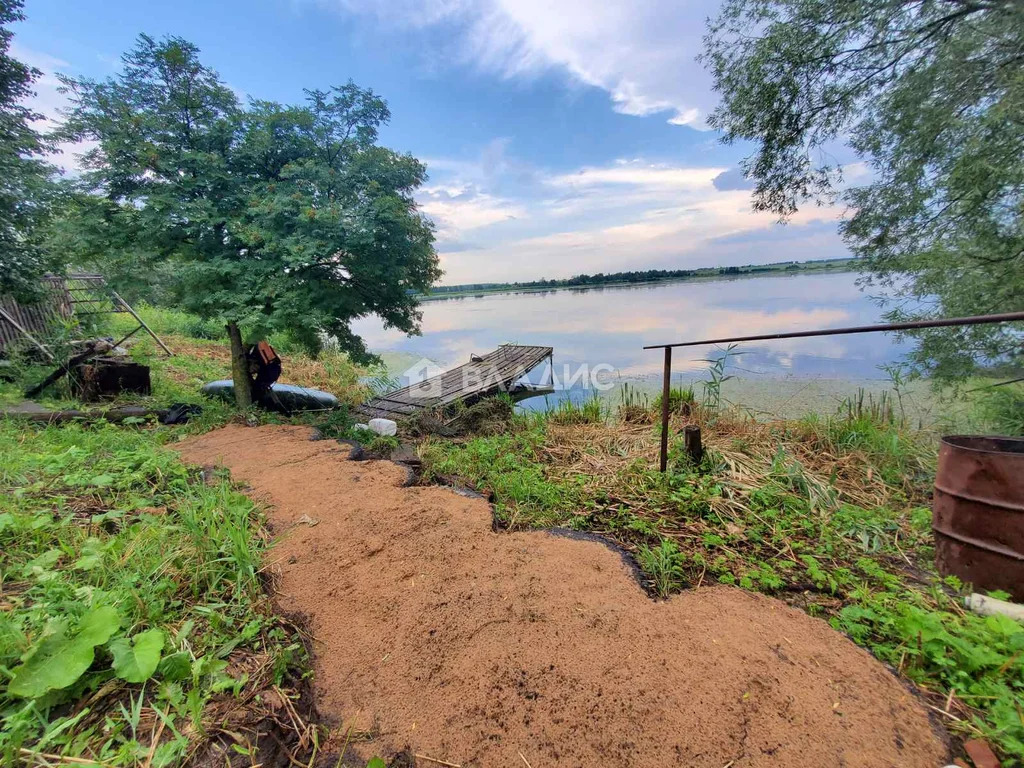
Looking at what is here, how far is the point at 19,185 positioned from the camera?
16.5 ft

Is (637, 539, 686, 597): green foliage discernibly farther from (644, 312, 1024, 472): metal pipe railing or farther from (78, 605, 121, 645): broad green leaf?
→ (78, 605, 121, 645): broad green leaf

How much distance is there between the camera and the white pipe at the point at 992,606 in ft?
6.11

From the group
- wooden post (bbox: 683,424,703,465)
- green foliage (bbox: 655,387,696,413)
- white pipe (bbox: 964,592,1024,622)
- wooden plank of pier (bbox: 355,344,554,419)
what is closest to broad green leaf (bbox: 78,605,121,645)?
white pipe (bbox: 964,592,1024,622)

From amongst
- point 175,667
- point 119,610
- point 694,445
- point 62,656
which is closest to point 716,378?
point 694,445

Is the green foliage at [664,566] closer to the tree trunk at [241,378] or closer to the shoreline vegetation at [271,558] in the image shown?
the shoreline vegetation at [271,558]

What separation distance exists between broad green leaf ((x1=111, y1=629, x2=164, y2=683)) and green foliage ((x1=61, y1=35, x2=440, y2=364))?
350 centimetres

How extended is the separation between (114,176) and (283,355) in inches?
350

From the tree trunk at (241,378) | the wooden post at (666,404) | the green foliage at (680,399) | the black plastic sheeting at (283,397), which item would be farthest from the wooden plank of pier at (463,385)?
the wooden post at (666,404)

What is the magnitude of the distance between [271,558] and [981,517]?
143 inches

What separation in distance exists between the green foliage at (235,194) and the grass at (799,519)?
8.00 feet

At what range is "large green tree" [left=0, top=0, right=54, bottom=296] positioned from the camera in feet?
16.4

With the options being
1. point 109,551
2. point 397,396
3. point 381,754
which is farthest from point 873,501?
point 397,396

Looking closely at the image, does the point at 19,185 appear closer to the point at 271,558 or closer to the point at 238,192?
the point at 238,192

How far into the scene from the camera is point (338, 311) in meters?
5.31
